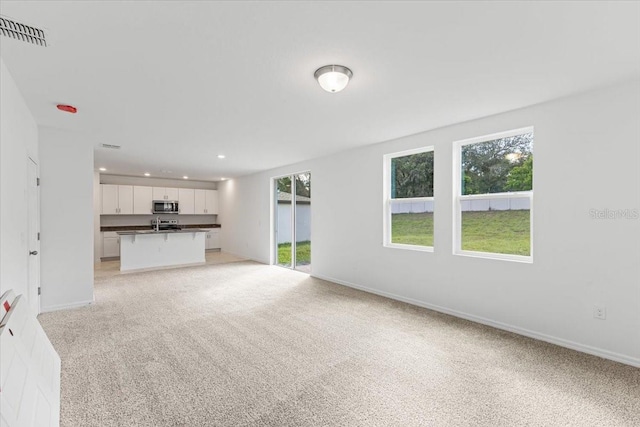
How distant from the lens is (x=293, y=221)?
7316mm

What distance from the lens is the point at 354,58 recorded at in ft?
7.53

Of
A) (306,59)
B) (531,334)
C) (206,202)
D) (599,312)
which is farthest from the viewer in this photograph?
(206,202)

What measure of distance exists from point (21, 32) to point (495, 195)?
442 centimetres

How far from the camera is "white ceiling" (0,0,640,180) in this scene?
1.78 metres

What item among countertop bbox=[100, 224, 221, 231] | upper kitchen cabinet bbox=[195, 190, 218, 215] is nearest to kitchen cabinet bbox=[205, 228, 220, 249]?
countertop bbox=[100, 224, 221, 231]

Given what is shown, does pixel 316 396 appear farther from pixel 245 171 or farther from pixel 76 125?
pixel 245 171

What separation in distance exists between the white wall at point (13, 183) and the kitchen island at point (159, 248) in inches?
151

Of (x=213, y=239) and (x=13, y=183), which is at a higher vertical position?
(x=13, y=183)

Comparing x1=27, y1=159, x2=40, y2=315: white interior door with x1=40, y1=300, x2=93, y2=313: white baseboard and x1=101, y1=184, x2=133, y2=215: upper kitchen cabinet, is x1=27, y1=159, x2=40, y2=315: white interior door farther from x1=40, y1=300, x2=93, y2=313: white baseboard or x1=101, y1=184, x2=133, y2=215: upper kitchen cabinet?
x1=101, y1=184, x2=133, y2=215: upper kitchen cabinet

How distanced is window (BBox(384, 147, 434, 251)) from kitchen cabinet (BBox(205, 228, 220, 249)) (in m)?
7.02

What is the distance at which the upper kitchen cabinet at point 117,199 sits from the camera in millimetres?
8297

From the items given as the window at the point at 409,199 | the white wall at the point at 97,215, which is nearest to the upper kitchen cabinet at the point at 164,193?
the white wall at the point at 97,215

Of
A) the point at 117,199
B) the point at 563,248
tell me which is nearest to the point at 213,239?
the point at 117,199

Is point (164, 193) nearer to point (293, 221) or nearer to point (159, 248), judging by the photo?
point (159, 248)
